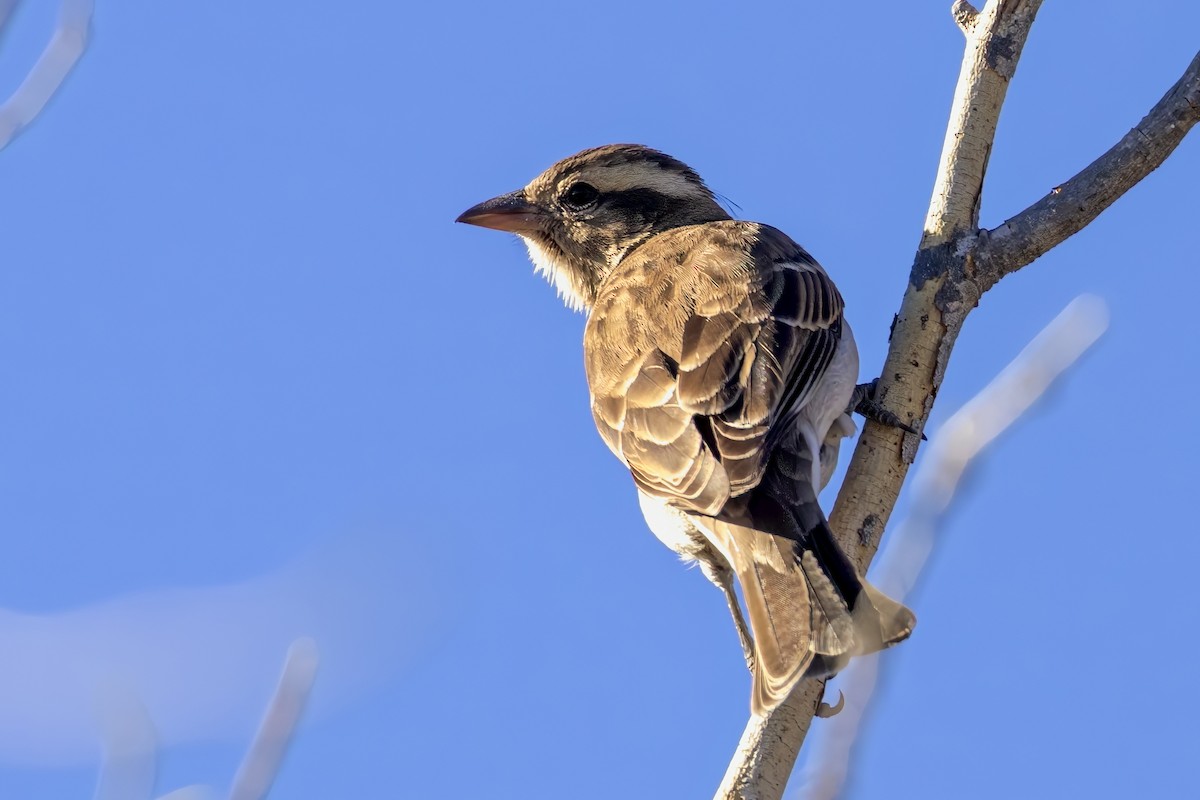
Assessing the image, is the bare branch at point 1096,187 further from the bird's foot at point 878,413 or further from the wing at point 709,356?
the wing at point 709,356

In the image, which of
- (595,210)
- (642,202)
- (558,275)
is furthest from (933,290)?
(558,275)

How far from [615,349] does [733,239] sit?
83 centimetres

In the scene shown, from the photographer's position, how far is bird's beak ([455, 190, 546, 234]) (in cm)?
805

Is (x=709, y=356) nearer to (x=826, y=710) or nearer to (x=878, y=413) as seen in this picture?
(x=878, y=413)

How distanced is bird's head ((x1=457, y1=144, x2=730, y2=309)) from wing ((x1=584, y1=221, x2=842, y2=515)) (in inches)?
34.8

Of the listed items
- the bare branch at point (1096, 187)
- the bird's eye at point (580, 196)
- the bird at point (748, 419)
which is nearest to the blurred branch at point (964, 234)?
the bare branch at point (1096, 187)

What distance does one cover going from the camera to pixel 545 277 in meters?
8.19

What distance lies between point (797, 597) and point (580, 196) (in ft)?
11.1

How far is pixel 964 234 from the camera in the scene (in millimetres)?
5766

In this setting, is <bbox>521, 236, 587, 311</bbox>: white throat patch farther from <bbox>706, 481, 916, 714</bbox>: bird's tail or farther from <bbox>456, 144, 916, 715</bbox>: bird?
<bbox>706, 481, 916, 714</bbox>: bird's tail

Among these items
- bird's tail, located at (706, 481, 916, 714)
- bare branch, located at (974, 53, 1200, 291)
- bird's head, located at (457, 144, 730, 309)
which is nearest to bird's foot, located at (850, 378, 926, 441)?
bird's tail, located at (706, 481, 916, 714)

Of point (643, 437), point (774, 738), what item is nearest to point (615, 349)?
point (643, 437)

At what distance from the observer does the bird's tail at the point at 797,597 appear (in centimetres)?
488

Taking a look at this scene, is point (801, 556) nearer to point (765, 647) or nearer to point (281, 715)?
point (765, 647)
